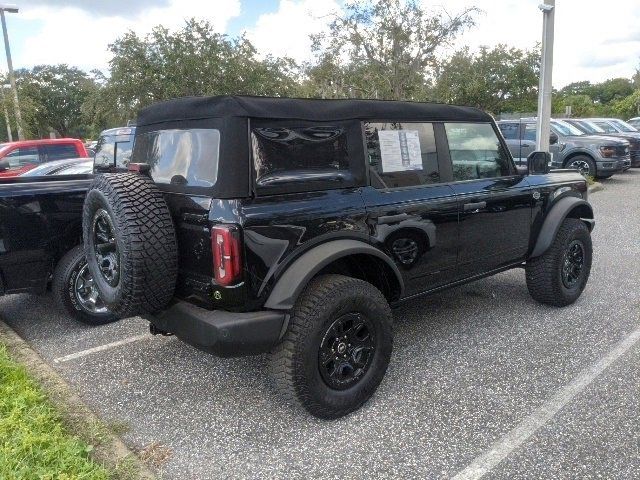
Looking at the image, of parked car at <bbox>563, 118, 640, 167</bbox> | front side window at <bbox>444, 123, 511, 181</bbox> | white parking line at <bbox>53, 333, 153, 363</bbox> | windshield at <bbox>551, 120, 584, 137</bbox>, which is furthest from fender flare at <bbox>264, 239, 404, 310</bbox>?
parked car at <bbox>563, 118, 640, 167</bbox>

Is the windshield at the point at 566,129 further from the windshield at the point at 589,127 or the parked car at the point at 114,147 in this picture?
the parked car at the point at 114,147

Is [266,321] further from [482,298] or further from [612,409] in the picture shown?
[482,298]

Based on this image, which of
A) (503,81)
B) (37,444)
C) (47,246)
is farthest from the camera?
(503,81)

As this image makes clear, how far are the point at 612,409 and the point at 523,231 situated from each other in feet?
5.49

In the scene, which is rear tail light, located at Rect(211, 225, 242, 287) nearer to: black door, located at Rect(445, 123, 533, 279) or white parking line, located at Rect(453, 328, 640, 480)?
white parking line, located at Rect(453, 328, 640, 480)

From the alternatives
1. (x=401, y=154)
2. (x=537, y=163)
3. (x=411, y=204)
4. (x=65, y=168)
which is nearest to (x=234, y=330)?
(x=411, y=204)

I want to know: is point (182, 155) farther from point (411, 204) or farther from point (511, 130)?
point (511, 130)

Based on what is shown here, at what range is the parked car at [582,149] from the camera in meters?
13.1

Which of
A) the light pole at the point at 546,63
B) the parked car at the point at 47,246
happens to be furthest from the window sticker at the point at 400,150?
the light pole at the point at 546,63

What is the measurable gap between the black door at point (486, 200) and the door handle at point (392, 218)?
0.60 metres

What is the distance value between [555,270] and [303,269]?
272cm

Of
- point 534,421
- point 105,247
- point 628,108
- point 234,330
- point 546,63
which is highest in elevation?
point 628,108

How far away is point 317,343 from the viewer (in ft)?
9.41

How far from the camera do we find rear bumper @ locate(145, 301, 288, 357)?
2668 millimetres
